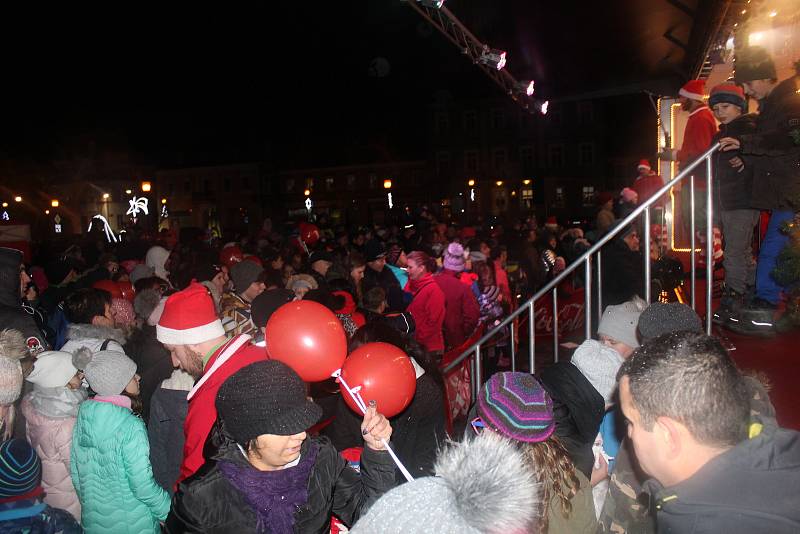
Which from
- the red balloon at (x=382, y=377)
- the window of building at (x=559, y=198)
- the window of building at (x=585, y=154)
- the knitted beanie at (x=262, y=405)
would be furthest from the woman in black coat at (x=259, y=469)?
the window of building at (x=585, y=154)

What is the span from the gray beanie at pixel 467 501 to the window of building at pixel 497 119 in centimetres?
5315

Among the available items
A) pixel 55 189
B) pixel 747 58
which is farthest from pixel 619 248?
pixel 55 189

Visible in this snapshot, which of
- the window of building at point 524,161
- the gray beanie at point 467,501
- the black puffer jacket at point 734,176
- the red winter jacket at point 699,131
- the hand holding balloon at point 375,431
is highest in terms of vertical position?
the window of building at point 524,161

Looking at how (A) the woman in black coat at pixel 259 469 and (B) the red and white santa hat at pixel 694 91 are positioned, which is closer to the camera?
(A) the woman in black coat at pixel 259 469

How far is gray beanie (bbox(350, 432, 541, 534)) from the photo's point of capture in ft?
4.20

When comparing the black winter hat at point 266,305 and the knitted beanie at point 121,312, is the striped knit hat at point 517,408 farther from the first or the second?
the knitted beanie at point 121,312

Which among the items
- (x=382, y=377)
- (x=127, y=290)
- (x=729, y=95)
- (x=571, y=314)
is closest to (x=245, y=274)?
(x=127, y=290)

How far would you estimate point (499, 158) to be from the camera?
173ft

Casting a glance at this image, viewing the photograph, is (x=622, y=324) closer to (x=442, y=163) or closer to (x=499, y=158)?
(x=499, y=158)

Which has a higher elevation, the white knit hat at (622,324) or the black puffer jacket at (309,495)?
the white knit hat at (622,324)

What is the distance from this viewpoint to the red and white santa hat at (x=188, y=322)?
3.63 m

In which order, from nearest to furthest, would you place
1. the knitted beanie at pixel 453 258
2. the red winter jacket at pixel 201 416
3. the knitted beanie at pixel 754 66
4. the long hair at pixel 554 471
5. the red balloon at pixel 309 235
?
the long hair at pixel 554 471 → the red winter jacket at pixel 201 416 → the knitted beanie at pixel 754 66 → the knitted beanie at pixel 453 258 → the red balloon at pixel 309 235

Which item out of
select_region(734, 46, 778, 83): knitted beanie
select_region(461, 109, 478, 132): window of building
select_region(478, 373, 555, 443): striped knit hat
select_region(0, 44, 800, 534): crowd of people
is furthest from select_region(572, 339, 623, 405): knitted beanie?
select_region(461, 109, 478, 132): window of building

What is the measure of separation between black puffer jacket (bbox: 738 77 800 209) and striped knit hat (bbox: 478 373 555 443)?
3178 millimetres
